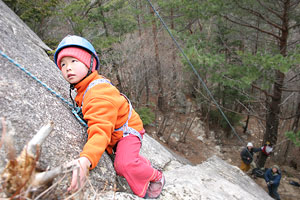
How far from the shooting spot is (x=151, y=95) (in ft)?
46.5

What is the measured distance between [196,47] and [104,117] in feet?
22.2

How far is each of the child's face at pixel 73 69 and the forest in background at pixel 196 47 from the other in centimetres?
486

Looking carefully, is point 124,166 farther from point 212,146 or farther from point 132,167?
point 212,146

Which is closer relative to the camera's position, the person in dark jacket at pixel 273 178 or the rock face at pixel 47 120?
the rock face at pixel 47 120

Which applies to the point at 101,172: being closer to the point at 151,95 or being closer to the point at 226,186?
the point at 226,186

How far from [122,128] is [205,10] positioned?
6.26m

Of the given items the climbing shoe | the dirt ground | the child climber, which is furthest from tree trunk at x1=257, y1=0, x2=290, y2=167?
the child climber

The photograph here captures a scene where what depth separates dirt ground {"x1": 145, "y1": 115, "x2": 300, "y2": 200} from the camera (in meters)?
10.0

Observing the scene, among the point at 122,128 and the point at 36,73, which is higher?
the point at 36,73

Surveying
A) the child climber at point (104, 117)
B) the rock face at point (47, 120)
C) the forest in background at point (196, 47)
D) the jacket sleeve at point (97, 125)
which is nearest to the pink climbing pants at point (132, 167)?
the child climber at point (104, 117)

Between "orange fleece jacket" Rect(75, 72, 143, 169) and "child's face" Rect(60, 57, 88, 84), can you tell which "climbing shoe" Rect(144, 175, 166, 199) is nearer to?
"orange fleece jacket" Rect(75, 72, 143, 169)

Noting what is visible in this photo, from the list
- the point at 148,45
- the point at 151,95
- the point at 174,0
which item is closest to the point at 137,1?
the point at 148,45

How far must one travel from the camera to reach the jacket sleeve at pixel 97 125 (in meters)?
1.61

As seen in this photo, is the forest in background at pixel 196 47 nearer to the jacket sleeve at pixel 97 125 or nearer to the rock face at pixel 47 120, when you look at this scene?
the rock face at pixel 47 120
